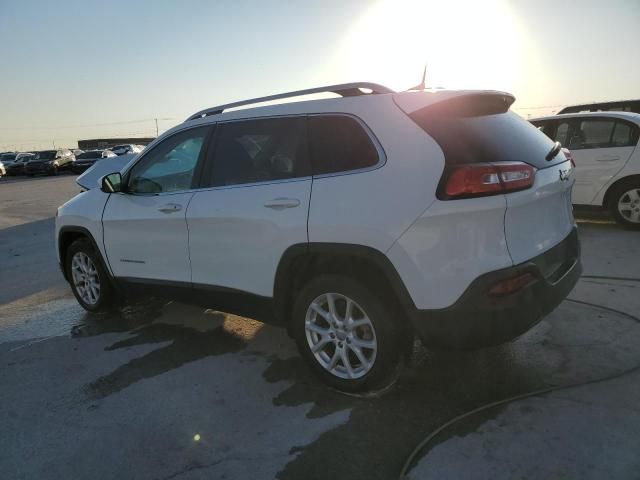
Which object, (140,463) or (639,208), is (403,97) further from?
(639,208)

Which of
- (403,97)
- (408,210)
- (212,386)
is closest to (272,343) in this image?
(212,386)

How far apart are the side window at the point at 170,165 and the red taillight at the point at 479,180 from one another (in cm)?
206

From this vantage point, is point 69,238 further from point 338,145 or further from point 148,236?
point 338,145

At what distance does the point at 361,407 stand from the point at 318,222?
1.12 m

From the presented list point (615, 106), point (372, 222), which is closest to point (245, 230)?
point (372, 222)

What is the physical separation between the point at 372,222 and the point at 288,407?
1.24 meters

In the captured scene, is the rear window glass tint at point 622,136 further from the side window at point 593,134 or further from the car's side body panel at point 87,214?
the car's side body panel at point 87,214

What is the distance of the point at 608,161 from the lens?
692cm

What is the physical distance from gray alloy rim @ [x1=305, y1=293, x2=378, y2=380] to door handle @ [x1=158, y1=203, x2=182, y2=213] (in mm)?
1377

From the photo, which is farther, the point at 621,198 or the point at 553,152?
the point at 621,198

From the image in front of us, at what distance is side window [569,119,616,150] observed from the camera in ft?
23.1

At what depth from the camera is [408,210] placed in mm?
2633

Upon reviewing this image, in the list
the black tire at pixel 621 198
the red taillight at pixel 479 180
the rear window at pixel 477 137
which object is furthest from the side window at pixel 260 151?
the black tire at pixel 621 198

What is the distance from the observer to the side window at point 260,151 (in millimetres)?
3231
